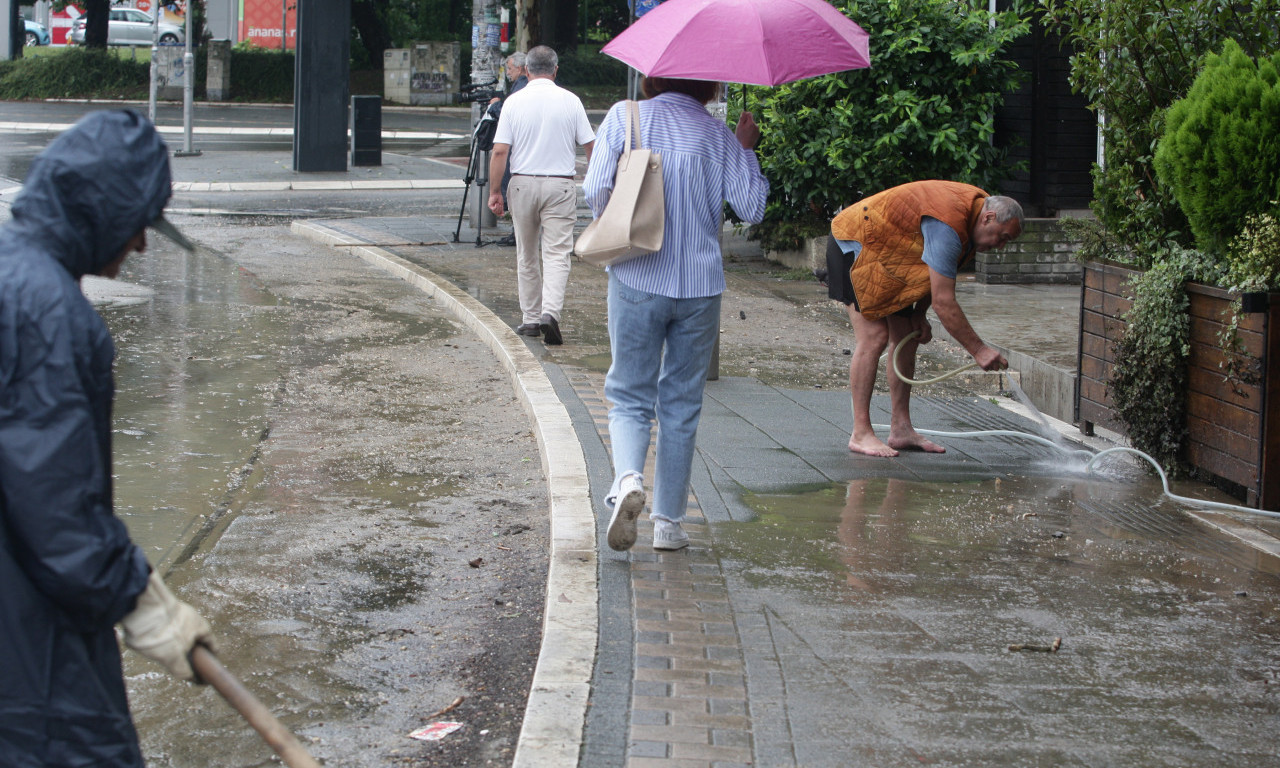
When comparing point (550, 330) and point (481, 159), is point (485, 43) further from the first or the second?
point (550, 330)

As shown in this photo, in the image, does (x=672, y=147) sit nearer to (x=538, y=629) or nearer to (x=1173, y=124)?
(x=538, y=629)

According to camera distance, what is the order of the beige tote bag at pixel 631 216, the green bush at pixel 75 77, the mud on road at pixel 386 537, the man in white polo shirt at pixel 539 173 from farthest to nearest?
the green bush at pixel 75 77, the man in white polo shirt at pixel 539 173, the beige tote bag at pixel 631 216, the mud on road at pixel 386 537

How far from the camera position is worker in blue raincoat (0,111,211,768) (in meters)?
2.14

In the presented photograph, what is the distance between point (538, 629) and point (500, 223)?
11.9 meters

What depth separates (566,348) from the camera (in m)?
9.00

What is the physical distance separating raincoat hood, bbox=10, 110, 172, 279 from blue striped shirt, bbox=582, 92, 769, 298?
102 inches

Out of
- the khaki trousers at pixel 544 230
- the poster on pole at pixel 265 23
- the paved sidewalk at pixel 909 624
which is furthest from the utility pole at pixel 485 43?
the poster on pole at pixel 265 23

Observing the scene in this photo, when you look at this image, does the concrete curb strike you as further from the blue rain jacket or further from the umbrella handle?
the blue rain jacket

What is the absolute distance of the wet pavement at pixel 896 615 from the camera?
11.4ft

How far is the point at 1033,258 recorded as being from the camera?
12320 millimetres

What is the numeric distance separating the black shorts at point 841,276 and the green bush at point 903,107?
5603 mm

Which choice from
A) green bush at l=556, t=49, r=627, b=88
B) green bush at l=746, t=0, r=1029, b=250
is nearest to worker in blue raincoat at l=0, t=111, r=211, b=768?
green bush at l=746, t=0, r=1029, b=250

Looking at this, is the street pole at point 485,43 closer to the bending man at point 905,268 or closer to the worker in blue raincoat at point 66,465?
the bending man at point 905,268

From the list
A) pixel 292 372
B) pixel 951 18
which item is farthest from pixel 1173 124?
pixel 951 18
